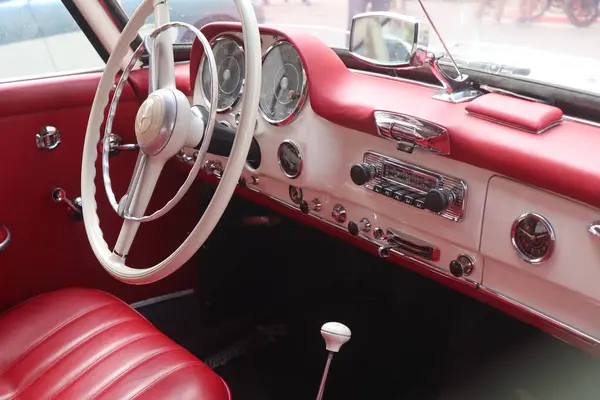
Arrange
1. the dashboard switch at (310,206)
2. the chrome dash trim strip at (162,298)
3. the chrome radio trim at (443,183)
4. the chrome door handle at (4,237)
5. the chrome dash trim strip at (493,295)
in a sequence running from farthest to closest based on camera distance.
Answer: the chrome dash trim strip at (162,298)
the chrome door handle at (4,237)
the dashboard switch at (310,206)
the chrome radio trim at (443,183)
the chrome dash trim strip at (493,295)

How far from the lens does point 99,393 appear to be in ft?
4.25

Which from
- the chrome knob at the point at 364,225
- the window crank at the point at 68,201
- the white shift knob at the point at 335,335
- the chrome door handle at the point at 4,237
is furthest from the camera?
the window crank at the point at 68,201

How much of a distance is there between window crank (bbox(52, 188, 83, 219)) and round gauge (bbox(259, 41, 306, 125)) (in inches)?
26.3

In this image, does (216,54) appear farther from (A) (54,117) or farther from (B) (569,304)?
(B) (569,304)

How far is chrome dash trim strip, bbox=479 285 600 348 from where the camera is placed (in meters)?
1.09

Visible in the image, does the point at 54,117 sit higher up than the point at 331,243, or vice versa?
the point at 54,117

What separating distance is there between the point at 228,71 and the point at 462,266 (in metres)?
0.78

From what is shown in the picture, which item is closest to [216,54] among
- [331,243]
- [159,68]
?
[159,68]

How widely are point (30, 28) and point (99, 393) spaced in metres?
1.22

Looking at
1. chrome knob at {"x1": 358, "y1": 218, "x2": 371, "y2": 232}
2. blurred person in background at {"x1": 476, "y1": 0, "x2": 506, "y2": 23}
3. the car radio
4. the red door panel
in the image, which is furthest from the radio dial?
the red door panel

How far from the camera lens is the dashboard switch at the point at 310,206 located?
5.13 ft

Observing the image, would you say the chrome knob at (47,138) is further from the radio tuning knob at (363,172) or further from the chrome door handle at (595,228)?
the chrome door handle at (595,228)

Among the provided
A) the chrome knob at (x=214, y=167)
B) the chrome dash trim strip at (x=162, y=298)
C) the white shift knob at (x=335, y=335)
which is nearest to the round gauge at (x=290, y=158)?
the chrome knob at (x=214, y=167)

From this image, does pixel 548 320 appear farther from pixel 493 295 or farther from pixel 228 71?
pixel 228 71
